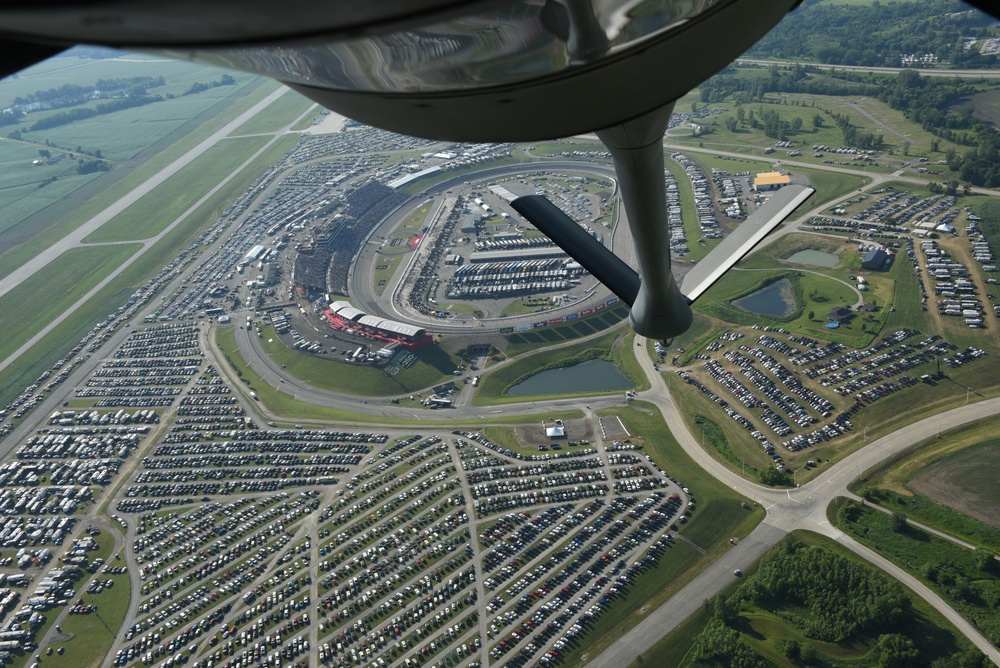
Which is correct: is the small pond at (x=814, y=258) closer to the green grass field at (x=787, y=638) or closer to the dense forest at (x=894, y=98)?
the dense forest at (x=894, y=98)

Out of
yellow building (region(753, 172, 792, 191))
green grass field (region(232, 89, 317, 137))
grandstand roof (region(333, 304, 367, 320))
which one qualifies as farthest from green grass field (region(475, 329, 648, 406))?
green grass field (region(232, 89, 317, 137))

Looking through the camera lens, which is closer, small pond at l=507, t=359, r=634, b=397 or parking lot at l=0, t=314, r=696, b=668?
parking lot at l=0, t=314, r=696, b=668

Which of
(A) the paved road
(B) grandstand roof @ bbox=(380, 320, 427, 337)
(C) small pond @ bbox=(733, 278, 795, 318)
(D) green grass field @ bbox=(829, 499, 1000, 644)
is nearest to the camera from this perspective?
(D) green grass field @ bbox=(829, 499, 1000, 644)

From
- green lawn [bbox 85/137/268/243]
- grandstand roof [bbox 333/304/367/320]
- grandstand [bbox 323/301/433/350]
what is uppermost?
green lawn [bbox 85/137/268/243]

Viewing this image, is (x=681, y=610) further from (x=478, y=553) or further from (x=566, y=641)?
(x=478, y=553)

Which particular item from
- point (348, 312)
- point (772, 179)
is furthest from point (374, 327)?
point (772, 179)

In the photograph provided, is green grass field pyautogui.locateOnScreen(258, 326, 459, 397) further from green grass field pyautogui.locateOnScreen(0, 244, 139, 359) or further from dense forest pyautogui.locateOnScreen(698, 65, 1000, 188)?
dense forest pyautogui.locateOnScreen(698, 65, 1000, 188)

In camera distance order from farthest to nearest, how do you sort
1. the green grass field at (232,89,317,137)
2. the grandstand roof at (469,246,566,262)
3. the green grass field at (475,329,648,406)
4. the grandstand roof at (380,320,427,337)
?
the green grass field at (232,89,317,137) → the grandstand roof at (469,246,566,262) → the grandstand roof at (380,320,427,337) → the green grass field at (475,329,648,406)
